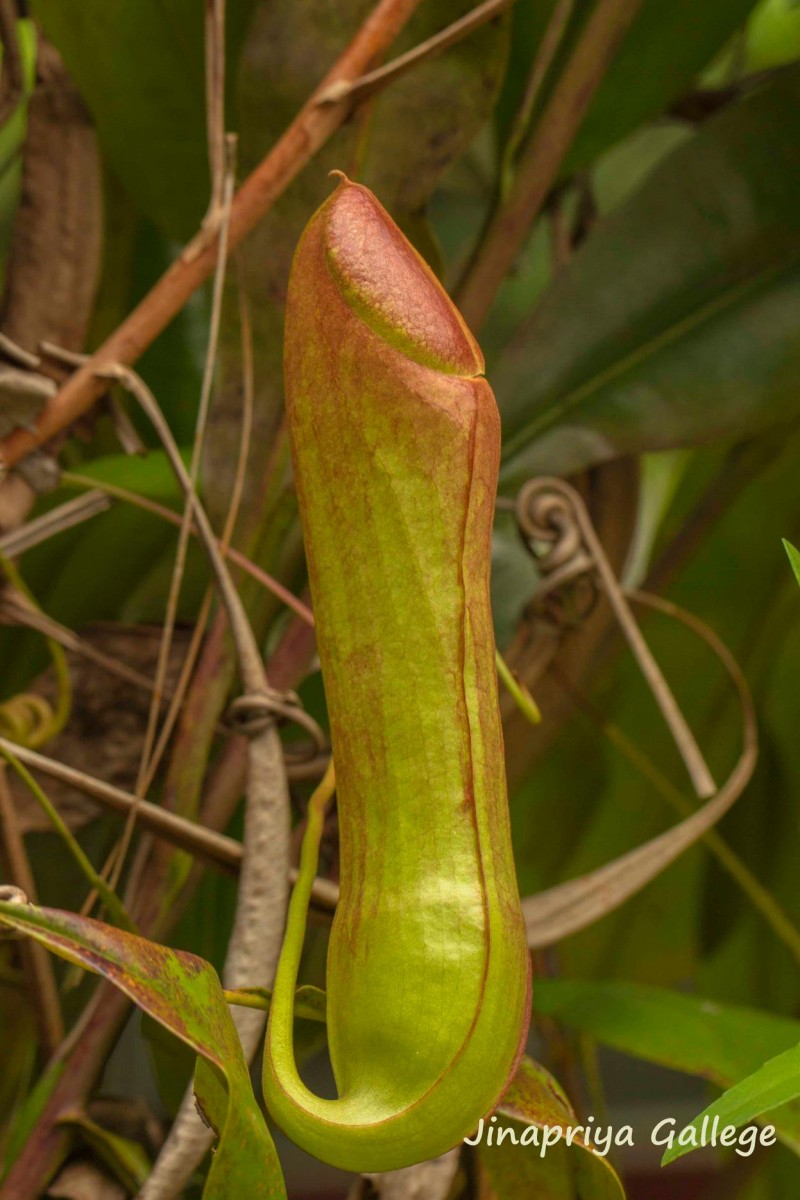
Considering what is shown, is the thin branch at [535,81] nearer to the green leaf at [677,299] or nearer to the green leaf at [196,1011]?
the green leaf at [677,299]

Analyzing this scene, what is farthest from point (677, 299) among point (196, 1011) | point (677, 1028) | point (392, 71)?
point (196, 1011)

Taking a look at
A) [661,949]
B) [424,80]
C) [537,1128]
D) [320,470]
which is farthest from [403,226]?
[661,949]

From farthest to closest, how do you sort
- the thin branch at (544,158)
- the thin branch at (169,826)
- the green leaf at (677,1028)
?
1. the thin branch at (544,158)
2. the green leaf at (677,1028)
3. the thin branch at (169,826)

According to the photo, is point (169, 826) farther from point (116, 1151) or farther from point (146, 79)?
point (146, 79)

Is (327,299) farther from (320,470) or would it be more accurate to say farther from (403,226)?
(403,226)

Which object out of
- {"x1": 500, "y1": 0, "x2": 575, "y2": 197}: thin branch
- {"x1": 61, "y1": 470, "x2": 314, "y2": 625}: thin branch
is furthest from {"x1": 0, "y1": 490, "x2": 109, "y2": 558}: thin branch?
{"x1": 500, "y1": 0, "x2": 575, "y2": 197}: thin branch

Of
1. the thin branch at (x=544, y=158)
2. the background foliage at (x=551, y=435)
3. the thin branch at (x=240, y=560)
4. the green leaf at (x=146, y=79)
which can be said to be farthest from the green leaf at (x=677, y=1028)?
the green leaf at (x=146, y=79)
